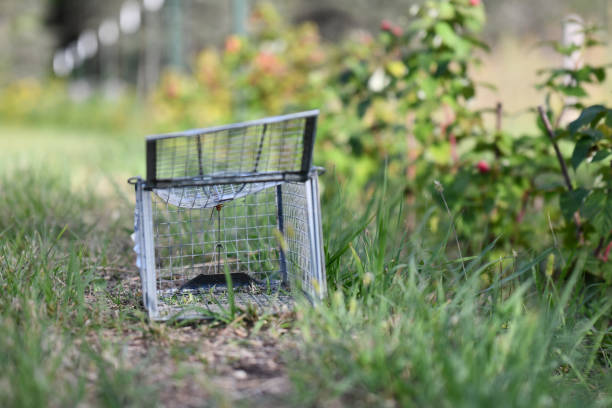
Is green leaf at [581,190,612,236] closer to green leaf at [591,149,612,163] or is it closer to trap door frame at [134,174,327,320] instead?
green leaf at [591,149,612,163]

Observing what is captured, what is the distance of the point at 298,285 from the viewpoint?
1571 mm

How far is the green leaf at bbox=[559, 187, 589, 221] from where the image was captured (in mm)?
1990

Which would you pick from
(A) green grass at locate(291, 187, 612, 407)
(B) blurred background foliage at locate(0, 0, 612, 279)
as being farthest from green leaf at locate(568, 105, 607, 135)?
(A) green grass at locate(291, 187, 612, 407)

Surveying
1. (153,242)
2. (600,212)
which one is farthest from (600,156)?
(153,242)

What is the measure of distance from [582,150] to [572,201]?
0.18m

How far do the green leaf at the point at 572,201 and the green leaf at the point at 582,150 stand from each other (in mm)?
141

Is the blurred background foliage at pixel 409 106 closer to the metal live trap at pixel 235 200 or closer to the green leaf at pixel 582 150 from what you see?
the green leaf at pixel 582 150

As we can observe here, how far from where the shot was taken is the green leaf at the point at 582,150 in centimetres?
189

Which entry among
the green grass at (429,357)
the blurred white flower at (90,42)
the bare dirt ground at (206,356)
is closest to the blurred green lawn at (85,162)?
the bare dirt ground at (206,356)

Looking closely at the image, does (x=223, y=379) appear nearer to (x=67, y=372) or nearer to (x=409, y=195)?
(x=67, y=372)

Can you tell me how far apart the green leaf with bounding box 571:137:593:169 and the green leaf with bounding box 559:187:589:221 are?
14 cm

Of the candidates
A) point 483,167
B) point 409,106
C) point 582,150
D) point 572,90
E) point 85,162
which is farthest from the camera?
point 85,162

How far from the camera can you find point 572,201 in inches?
78.8

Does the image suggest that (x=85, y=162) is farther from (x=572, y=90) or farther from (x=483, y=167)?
(x=572, y=90)
